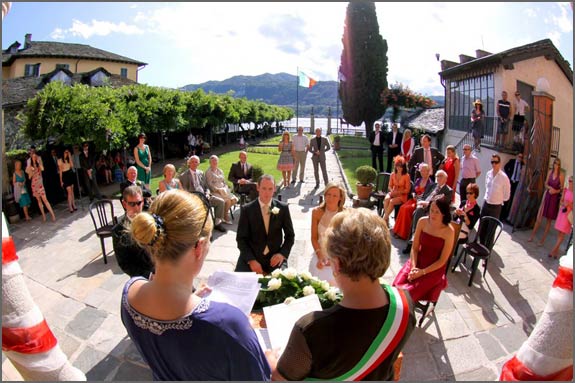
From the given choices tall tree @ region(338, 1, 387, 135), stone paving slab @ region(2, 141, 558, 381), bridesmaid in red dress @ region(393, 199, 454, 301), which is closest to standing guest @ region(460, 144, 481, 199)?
stone paving slab @ region(2, 141, 558, 381)

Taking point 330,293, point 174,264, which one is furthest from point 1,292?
point 330,293

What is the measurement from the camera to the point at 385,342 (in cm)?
166

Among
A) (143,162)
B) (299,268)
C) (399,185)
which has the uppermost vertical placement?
(143,162)

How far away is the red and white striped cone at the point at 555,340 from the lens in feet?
4.79

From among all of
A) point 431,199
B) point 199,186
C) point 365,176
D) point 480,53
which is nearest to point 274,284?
point 431,199

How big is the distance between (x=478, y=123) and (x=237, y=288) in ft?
39.9

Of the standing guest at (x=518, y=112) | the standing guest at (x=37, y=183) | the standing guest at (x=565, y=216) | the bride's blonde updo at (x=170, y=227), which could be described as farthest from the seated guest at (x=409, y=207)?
the standing guest at (x=37, y=183)

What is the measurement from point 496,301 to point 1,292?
5785mm

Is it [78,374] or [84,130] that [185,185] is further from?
[78,374]

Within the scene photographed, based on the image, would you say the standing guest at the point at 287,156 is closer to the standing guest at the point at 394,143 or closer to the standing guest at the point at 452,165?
the standing guest at the point at 394,143

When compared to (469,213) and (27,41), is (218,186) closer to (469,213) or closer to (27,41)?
(469,213)

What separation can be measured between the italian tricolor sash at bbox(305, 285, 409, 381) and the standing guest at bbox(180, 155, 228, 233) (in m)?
6.62

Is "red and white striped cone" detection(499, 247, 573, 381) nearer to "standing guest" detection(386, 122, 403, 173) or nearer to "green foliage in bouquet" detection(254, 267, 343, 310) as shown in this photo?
"green foliage in bouquet" detection(254, 267, 343, 310)

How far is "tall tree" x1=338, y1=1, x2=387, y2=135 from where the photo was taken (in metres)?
33.4
